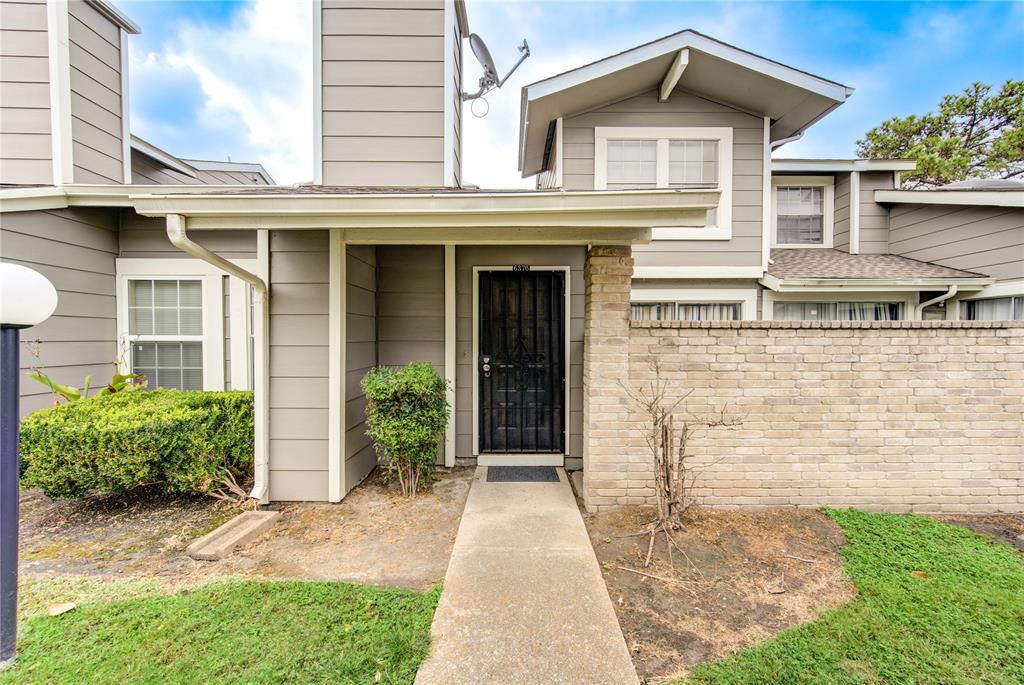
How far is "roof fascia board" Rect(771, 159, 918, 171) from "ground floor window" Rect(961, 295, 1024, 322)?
2.45m

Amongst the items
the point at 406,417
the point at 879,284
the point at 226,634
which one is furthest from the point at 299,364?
the point at 879,284

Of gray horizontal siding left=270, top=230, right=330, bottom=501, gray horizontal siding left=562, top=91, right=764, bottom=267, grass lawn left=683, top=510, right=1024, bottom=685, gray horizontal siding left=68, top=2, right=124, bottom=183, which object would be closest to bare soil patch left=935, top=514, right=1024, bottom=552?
grass lawn left=683, top=510, right=1024, bottom=685

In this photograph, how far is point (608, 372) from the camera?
11.3 ft

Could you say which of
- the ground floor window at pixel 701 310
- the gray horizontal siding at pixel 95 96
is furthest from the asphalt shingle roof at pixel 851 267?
the gray horizontal siding at pixel 95 96

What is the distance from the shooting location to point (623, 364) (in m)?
3.45

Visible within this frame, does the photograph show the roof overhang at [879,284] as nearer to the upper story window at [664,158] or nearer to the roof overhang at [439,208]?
the upper story window at [664,158]

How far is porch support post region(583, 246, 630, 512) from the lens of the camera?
343 centimetres

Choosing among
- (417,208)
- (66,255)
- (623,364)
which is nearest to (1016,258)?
(623,364)

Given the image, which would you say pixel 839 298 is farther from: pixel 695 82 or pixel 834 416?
pixel 695 82

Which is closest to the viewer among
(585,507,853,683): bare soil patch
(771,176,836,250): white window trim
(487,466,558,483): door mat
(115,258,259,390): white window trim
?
(585,507,853,683): bare soil patch

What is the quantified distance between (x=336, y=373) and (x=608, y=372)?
233cm

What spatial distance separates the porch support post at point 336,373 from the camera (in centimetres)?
364

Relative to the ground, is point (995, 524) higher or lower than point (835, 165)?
lower

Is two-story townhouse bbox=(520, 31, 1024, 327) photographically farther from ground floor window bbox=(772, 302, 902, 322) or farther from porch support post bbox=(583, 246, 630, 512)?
porch support post bbox=(583, 246, 630, 512)
